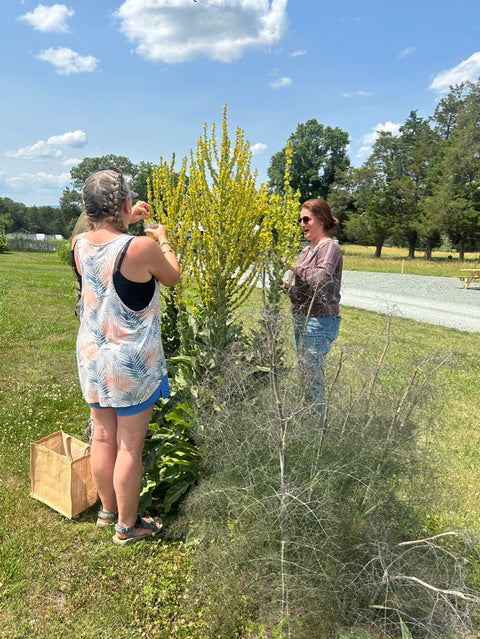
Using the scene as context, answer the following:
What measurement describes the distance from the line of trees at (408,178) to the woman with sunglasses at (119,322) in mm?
15579

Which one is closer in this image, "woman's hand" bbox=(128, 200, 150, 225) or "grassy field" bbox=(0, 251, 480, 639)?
"grassy field" bbox=(0, 251, 480, 639)

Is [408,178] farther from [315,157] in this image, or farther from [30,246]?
[30,246]

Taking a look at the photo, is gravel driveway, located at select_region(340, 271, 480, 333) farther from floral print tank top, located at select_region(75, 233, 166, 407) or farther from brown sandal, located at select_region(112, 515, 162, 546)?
floral print tank top, located at select_region(75, 233, 166, 407)

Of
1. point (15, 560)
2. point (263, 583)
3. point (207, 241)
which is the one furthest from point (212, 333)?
point (15, 560)

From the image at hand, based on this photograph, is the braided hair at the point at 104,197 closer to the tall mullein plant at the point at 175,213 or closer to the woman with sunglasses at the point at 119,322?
the woman with sunglasses at the point at 119,322

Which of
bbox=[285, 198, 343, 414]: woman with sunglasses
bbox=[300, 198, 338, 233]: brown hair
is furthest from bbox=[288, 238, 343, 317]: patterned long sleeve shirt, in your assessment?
bbox=[300, 198, 338, 233]: brown hair

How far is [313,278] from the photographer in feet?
8.84

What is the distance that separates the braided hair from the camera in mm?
1933

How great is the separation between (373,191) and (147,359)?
3969 cm

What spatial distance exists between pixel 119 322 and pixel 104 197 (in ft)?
1.95

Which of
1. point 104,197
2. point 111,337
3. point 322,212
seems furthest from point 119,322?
point 322,212

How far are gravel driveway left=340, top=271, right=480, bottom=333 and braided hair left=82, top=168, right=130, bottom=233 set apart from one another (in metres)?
5.51

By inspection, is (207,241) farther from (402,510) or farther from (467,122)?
(467,122)

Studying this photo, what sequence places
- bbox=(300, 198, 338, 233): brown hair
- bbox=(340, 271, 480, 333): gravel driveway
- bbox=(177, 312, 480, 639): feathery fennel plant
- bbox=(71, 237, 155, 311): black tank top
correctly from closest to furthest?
bbox=(177, 312, 480, 639): feathery fennel plant < bbox=(71, 237, 155, 311): black tank top < bbox=(300, 198, 338, 233): brown hair < bbox=(340, 271, 480, 333): gravel driveway
